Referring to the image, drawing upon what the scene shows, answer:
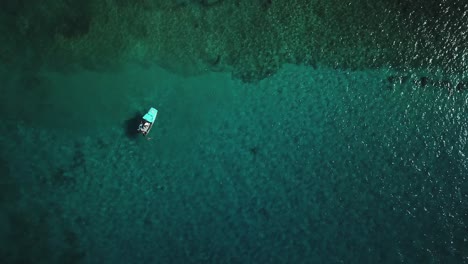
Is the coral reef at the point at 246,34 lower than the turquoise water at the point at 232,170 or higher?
higher

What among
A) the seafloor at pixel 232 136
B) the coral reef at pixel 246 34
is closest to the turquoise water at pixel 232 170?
the seafloor at pixel 232 136

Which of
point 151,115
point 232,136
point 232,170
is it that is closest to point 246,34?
point 232,136

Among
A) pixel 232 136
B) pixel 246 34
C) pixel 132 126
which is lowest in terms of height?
pixel 132 126

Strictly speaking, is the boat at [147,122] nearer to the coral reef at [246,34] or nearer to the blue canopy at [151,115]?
the blue canopy at [151,115]

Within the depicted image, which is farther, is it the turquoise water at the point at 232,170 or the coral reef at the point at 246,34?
the coral reef at the point at 246,34

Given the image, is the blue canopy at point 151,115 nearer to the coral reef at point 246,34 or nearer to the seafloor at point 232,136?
the seafloor at point 232,136

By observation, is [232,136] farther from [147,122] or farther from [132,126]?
[132,126]
